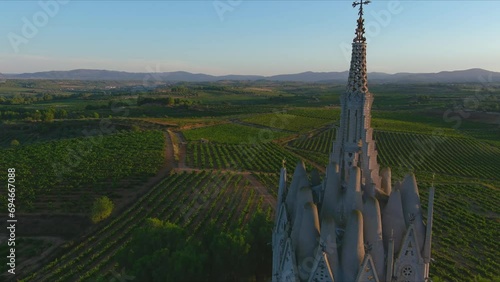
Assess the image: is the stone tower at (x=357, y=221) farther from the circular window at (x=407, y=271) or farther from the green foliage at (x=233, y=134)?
the green foliage at (x=233, y=134)

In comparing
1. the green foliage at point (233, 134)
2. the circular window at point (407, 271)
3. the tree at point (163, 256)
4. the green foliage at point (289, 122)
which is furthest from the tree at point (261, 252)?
the green foliage at point (289, 122)

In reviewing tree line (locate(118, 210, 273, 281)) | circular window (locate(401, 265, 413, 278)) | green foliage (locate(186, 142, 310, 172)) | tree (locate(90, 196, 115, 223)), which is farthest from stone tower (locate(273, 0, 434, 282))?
green foliage (locate(186, 142, 310, 172))

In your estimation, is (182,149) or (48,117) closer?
(182,149)

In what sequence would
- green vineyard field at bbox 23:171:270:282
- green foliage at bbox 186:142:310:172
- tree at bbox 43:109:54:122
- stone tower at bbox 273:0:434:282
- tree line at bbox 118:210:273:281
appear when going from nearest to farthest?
stone tower at bbox 273:0:434:282 → tree line at bbox 118:210:273:281 → green vineyard field at bbox 23:171:270:282 → green foliage at bbox 186:142:310:172 → tree at bbox 43:109:54:122

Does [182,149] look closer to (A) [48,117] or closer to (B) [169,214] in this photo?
(B) [169,214]

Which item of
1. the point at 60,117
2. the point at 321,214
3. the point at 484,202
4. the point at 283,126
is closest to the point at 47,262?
the point at 321,214

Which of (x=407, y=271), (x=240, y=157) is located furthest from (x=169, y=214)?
(x=240, y=157)

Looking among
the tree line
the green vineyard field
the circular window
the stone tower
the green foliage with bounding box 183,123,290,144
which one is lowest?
the green vineyard field

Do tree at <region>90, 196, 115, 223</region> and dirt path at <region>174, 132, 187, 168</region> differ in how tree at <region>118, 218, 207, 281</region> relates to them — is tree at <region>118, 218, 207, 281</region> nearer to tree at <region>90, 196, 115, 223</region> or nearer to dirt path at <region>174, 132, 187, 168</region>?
tree at <region>90, 196, 115, 223</region>
